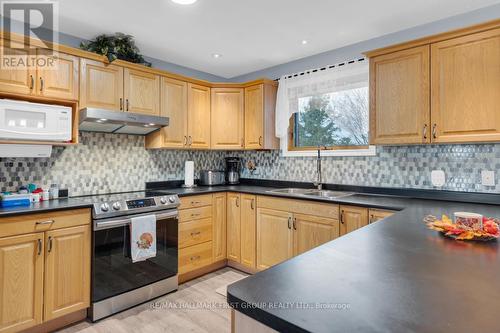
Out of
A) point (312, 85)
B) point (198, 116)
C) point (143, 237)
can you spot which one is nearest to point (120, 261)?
point (143, 237)

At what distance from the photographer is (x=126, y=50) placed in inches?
114

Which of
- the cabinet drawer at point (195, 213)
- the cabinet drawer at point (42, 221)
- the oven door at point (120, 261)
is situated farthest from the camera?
the cabinet drawer at point (195, 213)

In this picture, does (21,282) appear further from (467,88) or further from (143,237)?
(467,88)

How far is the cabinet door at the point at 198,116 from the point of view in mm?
3482

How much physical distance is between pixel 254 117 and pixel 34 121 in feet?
7.30

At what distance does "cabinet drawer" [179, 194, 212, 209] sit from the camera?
9.87 feet

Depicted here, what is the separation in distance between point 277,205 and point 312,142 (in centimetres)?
101

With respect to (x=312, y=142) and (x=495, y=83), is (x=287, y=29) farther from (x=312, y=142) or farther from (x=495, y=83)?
(x=495, y=83)

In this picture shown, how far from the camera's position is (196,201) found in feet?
10.2

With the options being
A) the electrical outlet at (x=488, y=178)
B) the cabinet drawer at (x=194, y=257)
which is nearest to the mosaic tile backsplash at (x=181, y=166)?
the electrical outlet at (x=488, y=178)

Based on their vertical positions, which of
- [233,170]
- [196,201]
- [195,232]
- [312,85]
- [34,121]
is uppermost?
[312,85]

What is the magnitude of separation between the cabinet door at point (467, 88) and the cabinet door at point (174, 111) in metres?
2.49

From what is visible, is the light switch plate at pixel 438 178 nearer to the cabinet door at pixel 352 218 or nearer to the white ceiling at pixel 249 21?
the cabinet door at pixel 352 218

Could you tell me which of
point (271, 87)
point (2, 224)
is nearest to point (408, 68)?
point (271, 87)
